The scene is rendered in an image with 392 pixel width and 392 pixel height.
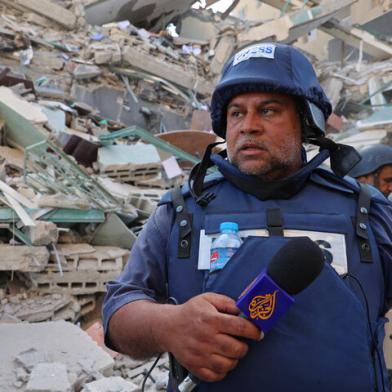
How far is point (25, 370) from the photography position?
2969 millimetres

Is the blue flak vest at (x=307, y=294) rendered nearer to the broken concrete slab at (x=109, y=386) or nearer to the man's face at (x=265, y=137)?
the man's face at (x=265, y=137)

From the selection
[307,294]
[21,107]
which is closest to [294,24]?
[21,107]

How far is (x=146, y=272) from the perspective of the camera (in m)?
1.41

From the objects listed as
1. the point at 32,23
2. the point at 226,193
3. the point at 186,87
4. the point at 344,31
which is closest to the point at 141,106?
the point at 186,87

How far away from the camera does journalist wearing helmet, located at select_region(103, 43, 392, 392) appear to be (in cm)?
119

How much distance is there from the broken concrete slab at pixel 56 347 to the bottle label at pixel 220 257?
1893 millimetres

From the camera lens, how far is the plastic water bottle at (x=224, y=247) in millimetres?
1280

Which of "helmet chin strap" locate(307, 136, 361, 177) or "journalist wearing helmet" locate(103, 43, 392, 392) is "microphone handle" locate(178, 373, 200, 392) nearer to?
"journalist wearing helmet" locate(103, 43, 392, 392)

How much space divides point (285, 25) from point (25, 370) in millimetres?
14449

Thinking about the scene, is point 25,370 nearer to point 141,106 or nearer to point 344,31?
point 141,106

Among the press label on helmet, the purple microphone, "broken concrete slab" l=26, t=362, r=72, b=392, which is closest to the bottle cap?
the purple microphone

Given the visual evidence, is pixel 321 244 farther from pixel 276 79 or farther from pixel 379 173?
pixel 379 173

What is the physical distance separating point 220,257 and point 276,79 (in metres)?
0.54

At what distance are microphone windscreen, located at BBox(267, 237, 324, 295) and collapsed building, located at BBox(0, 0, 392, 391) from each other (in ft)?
6.39
